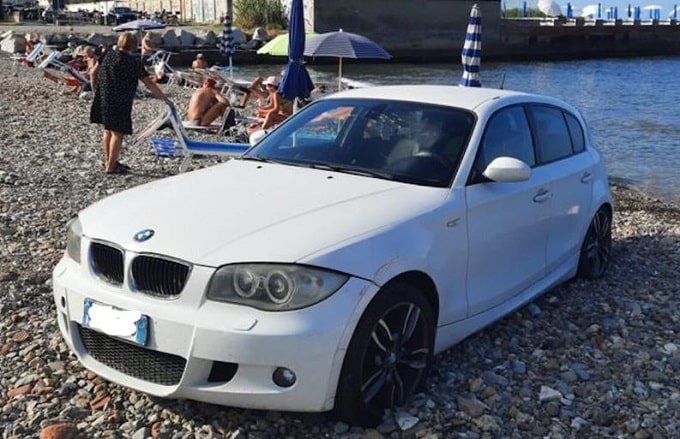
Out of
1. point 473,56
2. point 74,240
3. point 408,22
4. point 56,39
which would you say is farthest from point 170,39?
point 74,240

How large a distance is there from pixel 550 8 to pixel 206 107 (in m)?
75.8

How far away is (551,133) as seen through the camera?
5812 mm

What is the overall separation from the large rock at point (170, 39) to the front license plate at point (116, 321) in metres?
45.5

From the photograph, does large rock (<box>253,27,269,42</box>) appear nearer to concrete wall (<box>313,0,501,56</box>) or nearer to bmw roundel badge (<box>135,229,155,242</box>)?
concrete wall (<box>313,0,501,56</box>)

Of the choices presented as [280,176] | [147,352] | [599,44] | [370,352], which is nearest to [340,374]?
[370,352]

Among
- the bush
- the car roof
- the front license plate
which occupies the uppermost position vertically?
the bush

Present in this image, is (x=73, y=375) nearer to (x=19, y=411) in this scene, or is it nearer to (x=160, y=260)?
(x=19, y=411)

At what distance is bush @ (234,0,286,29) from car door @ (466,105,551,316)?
56.4m

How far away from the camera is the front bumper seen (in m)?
3.40

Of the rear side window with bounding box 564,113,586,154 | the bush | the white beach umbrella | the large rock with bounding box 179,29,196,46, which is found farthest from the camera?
the white beach umbrella

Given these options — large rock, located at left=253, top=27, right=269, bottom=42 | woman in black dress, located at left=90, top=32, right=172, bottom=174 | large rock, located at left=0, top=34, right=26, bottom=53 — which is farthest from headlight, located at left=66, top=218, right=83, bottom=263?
large rock, located at left=253, top=27, right=269, bottom=42

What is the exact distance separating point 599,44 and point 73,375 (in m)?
69.5

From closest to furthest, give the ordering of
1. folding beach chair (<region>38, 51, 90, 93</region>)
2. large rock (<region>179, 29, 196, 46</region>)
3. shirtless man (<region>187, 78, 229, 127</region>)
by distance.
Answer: shirtless man (<region>187, 78, 229, 127</region>)
folding beach chair (<region>38, 51, 90, 93</region>)
large rock (<region>179, 29, 196, 46</region>)

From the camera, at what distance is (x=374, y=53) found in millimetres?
15297
